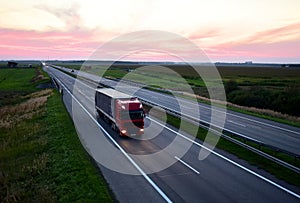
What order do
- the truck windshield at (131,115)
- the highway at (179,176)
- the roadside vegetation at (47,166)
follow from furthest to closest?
the truck windshield at (131,115) → the roadside vegetation at (47,166) → the highway at (179,176)

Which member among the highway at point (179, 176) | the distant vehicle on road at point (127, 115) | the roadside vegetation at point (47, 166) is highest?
the distant vehicle on road at point (127, 115)

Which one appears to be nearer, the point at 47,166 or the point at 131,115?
the point at 47,166

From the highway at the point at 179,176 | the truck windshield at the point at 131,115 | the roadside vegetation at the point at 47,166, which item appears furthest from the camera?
the truck windshield at the point at 131,115

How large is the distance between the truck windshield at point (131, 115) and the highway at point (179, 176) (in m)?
1.83

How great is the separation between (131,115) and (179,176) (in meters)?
9.52

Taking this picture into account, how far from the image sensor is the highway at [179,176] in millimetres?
13602

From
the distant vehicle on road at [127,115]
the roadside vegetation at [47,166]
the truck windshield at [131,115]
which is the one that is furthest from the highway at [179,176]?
the truck windshield at [131,115]

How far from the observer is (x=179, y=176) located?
16094 mm

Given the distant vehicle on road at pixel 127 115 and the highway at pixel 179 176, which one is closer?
the highway at pixel 179 176

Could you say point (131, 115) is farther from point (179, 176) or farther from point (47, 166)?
point (179, 176)

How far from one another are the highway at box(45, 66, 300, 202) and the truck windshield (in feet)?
6.01

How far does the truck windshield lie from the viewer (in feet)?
79.8

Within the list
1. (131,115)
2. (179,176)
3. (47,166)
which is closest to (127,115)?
(131,115)

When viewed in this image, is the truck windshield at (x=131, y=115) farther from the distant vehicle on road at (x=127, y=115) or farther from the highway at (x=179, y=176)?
the highway at (x=179, y=176)
